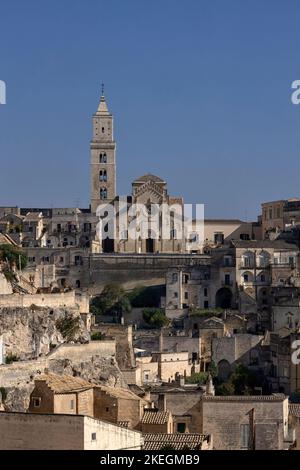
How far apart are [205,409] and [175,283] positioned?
27342 mm

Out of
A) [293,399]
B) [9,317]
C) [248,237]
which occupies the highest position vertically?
[248,237]

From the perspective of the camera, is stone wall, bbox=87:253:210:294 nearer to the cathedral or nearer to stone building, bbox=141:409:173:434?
the cathedral

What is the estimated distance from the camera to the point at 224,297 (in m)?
59.1

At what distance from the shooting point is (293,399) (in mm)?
41125

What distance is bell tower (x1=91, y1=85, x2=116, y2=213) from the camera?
73.1m

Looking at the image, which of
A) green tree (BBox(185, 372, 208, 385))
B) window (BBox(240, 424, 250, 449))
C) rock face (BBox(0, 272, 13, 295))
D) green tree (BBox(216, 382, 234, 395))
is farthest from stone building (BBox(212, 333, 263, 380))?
window (BBox(240, 424, 250, 449))

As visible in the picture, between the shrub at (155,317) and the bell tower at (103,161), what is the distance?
53.0 ft

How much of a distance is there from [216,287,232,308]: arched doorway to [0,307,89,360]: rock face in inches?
654

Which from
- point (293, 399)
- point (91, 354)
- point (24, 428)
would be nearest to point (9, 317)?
point (91, 354)

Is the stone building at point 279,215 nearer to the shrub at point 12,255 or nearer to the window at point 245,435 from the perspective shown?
the shrub at point 12,255

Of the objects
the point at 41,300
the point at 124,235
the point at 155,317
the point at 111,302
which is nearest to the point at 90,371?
the point at 41,300

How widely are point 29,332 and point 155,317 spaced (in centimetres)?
1563

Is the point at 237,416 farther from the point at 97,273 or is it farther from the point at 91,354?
the point at 97,273

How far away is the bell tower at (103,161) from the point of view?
240 feet
